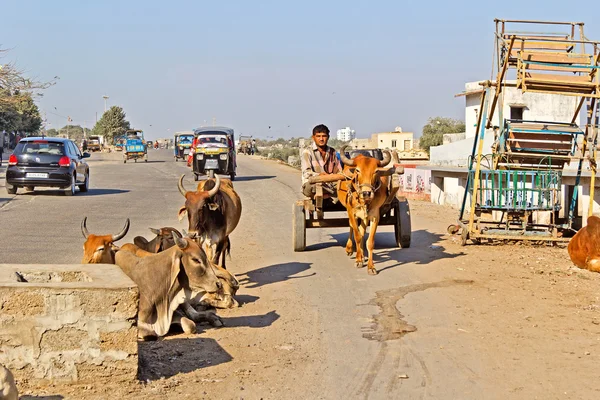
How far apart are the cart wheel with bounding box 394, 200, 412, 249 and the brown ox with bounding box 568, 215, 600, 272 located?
2773mm

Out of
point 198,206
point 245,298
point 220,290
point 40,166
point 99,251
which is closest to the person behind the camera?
point 99,251

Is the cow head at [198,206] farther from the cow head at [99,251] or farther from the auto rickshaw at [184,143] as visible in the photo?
the auto rickshaw at [184,143]

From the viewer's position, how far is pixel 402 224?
14281 millimetres

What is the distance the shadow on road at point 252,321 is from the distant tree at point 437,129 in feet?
202

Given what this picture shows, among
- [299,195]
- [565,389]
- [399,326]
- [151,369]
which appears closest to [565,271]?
[399,326]

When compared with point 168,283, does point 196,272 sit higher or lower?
higher

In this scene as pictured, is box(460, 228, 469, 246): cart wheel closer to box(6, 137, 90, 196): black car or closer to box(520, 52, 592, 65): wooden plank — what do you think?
box(520, 52, 592, 65): wooden plank

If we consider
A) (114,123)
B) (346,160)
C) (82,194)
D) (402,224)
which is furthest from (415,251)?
(114,123)

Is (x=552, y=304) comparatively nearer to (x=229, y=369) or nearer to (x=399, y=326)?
Result: (x=399, y=326)

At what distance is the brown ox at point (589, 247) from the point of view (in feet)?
40.8

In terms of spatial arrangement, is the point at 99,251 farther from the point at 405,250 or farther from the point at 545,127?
the point at 545,127

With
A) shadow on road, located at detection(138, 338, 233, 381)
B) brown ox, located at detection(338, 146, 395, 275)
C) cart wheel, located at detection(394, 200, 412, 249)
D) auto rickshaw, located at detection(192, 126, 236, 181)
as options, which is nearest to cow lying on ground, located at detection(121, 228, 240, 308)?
shadow on road, located at detection(138, 338, 233, 381)

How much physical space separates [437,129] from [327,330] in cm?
6778

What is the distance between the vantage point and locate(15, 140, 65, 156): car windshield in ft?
86.0
